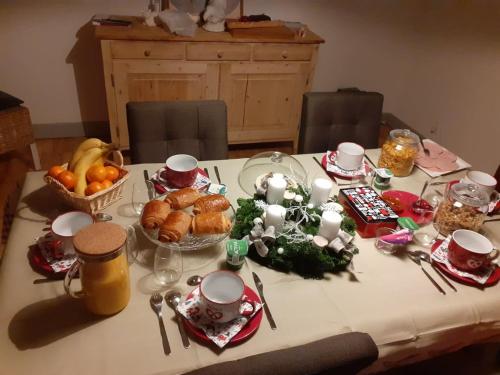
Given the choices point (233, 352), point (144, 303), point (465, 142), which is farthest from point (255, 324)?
point (465, 142)

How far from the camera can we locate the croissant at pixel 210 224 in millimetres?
1091

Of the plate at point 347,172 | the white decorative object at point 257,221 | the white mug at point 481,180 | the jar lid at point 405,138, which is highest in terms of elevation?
the jar lid at point 405,138

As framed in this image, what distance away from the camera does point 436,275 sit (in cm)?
115

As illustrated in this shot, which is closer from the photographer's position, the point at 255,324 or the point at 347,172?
the point at 255,324

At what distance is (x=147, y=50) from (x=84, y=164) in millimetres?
1422

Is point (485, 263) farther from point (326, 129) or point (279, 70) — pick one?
point (279, 70)

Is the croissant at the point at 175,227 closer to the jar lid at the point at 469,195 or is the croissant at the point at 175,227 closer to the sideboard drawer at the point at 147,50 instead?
the jar lid at the point at 469,195

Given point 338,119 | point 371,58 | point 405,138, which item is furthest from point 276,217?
point 371,58

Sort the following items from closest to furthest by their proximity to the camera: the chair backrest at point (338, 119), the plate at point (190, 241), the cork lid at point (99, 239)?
the cork lid at point (99, 239) < the plate at point (190, 241) < the chair backrest at point (338, 119)

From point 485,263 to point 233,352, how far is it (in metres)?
0.75

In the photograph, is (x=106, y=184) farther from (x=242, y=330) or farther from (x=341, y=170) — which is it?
(x=341, y=170)

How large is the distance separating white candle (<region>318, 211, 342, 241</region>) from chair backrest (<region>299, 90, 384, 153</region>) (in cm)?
82

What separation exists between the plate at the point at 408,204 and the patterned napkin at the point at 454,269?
134 millimetres

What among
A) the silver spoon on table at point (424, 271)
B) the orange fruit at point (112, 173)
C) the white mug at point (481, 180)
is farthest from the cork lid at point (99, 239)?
the white mug at point (481, 180)
